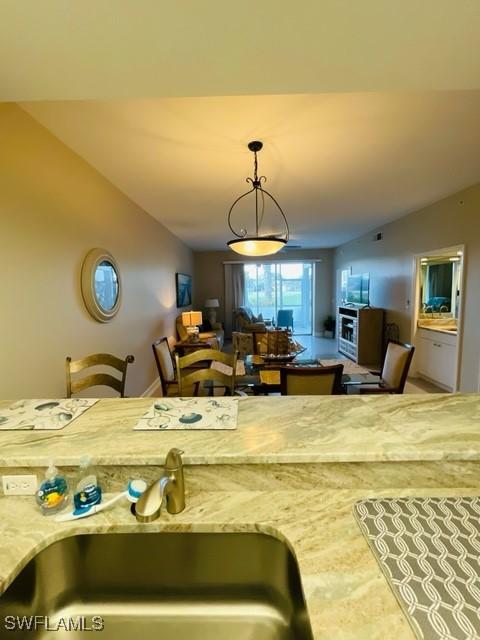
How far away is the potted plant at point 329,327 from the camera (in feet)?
29.0

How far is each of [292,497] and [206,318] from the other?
7.84 meters

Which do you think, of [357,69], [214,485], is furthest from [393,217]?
[214,485]

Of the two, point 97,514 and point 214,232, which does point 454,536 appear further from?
point 214,232

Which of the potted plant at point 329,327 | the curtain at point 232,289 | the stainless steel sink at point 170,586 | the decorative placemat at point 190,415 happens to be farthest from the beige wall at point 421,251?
the stainless steel sink at point 170,586

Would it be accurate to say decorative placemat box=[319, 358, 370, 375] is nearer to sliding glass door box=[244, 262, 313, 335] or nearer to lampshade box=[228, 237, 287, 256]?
lampshade box=[228, 237, 287, 256]

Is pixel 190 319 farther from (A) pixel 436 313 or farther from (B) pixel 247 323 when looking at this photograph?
(A) pixel 436 313

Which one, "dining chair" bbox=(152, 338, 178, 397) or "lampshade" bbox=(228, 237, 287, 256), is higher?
"lampshade" bbox=(228, 237, 287, 256)

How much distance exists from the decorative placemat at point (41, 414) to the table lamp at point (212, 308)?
6.85 meters

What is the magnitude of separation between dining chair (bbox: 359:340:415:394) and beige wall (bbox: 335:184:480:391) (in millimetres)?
1404

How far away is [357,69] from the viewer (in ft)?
4.33

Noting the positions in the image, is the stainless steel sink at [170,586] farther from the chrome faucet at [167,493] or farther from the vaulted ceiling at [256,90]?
the vaulted ceiling at [256,90]

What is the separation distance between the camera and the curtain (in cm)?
901

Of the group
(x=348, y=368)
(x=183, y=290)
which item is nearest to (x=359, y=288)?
(x=348, y=368)

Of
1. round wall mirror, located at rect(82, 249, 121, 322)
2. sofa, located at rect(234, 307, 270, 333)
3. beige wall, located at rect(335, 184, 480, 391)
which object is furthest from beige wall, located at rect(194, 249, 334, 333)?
round wall mirror, located at rect(82, 249, 121, 322)
